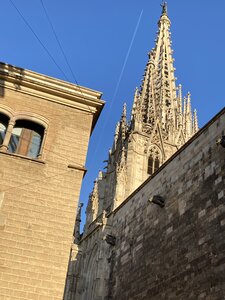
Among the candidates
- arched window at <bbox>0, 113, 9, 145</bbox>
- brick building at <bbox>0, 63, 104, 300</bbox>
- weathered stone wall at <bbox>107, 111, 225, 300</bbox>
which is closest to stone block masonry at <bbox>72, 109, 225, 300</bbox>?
weathered stone wall at <bbox>107, 111, 225, 300</bbox>

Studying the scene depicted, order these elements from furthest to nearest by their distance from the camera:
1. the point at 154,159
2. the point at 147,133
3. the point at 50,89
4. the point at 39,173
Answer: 1. the point at 147,133
2. the point at 154,159
3. the point at 50,89
4. the point at 39,173

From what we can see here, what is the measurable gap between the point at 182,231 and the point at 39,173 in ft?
15.9

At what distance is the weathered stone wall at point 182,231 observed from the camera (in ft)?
35.7

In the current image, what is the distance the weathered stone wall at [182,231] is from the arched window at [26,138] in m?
4.90

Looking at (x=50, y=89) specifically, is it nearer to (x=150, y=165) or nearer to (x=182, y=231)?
(x=182, y=231)

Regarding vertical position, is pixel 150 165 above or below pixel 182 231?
above

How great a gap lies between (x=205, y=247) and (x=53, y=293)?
4325mm

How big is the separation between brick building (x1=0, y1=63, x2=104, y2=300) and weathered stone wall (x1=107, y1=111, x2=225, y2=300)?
3.49 m

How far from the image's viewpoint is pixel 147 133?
35.2 metres

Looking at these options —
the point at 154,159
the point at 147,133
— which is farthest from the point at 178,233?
the point at 147,133

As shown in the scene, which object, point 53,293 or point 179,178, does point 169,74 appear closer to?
point 179,178

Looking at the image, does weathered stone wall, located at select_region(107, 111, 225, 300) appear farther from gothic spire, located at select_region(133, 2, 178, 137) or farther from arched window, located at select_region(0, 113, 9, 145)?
gothic spire, located at select_region(133, 2, 178, 137)

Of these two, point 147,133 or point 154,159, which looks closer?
point 154,159

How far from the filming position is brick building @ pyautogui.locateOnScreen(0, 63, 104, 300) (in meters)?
9.21
